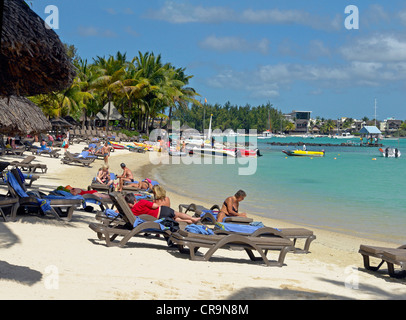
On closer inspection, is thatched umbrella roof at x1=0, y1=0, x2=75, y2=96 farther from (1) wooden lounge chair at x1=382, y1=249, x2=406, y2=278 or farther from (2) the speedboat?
(2) the speedboat

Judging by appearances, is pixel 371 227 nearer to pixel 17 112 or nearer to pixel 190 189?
pixel 190 189

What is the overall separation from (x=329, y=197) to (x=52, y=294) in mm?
16633

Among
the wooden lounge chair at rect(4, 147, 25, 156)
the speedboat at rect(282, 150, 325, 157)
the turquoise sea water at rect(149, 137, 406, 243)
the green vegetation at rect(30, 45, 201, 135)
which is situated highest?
the green vegetation at rect(30, 45, 201, 135)

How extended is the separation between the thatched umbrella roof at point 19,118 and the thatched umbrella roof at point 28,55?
5745mm

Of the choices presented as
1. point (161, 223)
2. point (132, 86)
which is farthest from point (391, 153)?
point (161, 223)

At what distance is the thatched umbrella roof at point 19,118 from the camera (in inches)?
469

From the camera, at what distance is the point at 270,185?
22938 mm

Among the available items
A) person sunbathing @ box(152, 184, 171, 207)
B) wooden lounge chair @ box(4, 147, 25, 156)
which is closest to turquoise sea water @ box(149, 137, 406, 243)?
person sunbathing @ box(152, 184, 171, 207)

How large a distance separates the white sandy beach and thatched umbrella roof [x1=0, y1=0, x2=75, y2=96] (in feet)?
7.00

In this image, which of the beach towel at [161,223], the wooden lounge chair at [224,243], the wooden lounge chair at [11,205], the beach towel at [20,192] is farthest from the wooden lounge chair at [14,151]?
the wooden lounge chair at [224,243]

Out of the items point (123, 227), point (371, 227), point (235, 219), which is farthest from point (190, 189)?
point (123, 227)

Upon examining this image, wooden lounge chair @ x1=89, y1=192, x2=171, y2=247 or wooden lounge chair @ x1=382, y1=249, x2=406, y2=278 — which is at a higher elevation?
wooden lounge chair @ x1=89, y1=192, x2=171, y2=247

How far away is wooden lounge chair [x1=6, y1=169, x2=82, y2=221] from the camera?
7.86 metres

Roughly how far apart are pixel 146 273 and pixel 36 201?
11.2 feet
